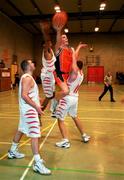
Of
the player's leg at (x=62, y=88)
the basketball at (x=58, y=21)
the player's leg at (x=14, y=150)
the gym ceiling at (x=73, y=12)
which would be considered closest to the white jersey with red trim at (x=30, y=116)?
the player's leg at (x=14, y=150)

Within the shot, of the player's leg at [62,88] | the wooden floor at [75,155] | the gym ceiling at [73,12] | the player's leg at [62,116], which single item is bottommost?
the wooden floor at [75,155]

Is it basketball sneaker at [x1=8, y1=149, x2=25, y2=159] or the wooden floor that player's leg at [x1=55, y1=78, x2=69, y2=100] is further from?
basketball sneaker at [x1=8, y1=149, x2=25, y2=159]

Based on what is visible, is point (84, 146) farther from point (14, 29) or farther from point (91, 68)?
point (91, 68)

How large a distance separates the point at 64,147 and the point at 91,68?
106ft

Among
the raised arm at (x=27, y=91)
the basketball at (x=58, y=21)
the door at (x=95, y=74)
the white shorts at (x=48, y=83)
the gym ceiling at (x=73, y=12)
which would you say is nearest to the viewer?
the raised arm at (x=27, y=91)

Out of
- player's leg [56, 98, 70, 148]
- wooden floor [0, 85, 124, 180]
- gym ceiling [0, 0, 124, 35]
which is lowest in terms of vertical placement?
wooden floor [0, 85, 124, 180]

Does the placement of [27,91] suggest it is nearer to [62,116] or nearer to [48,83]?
[62,116]

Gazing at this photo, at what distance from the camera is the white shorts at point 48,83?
5768mm

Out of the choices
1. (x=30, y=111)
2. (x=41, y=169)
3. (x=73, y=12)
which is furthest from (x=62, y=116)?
(x=73, y=12)

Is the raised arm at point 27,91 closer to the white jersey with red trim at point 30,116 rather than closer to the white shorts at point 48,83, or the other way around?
the white jersey with red trim at point 30,116

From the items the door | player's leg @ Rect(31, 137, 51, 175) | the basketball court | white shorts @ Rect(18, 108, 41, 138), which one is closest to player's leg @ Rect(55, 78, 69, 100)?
the basketball court

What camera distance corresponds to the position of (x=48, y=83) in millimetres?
5918

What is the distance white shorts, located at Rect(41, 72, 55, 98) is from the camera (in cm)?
577

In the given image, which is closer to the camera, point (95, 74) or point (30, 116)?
point (30, 116)
